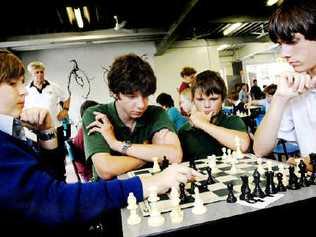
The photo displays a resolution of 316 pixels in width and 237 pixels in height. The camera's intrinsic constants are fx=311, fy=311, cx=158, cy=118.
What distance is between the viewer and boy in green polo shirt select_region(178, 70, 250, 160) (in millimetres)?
2283

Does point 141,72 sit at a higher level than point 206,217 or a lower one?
higher

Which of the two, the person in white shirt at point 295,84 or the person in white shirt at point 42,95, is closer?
the person in white shirt at point 295,84

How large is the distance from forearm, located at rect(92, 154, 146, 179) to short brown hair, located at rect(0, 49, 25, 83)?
0.75m

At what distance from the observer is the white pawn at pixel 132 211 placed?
3.47 ft

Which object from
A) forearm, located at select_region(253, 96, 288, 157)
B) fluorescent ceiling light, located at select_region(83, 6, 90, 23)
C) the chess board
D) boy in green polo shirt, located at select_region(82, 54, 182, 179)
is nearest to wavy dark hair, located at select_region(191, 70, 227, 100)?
boy in green polo shirt, located at select_region(82, 54, 182, 179)

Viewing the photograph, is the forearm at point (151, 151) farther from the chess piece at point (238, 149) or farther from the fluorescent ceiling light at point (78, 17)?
the fluorescent ceiling light at point (78, 17)

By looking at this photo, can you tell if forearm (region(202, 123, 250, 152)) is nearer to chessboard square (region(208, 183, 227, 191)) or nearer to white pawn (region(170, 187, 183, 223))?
chessboard square (region(208, 183, 227, 191))

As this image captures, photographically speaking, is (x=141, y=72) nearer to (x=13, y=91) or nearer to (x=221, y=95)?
(x=221, y=95)

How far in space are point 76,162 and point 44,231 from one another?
1707 millimetres

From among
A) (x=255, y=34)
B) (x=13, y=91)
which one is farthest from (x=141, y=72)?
A: (x=255, y=34)

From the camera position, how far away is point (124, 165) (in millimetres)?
1834

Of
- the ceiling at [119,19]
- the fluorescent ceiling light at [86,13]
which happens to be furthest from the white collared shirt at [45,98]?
the fluorescent ceiling light at [86,13]

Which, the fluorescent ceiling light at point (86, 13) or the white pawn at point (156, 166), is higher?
the fluorescent ceiling light at point (86, 13)

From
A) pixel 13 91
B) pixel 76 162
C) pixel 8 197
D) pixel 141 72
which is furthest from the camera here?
pixel 76 162
